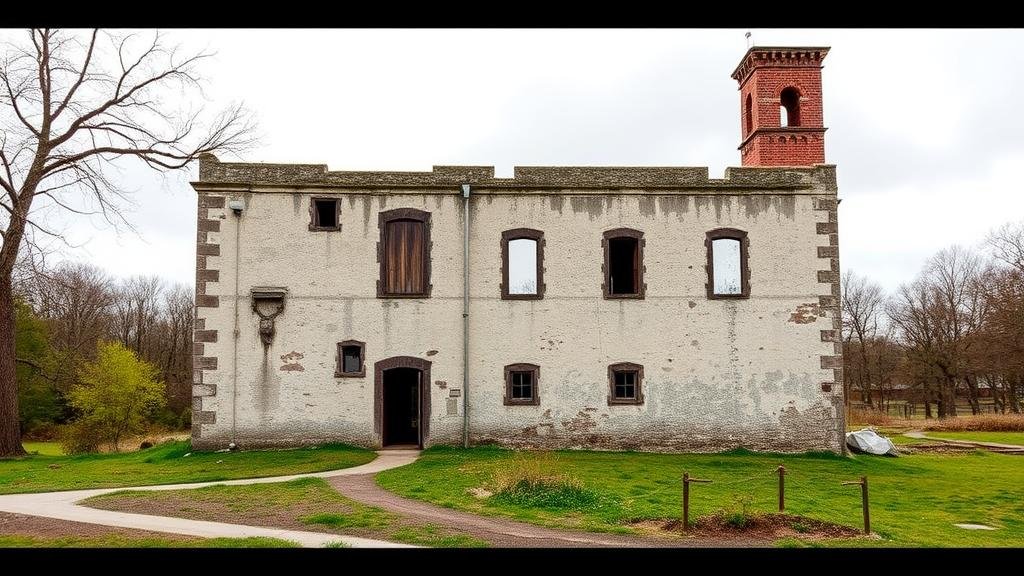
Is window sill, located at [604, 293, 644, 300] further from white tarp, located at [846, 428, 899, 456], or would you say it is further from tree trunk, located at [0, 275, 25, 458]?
tree trunk, located at [0, 275, 25, 458]

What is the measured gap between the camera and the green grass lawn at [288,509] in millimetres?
10078

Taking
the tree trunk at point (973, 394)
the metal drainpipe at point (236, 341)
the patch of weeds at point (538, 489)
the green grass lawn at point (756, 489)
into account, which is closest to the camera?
the green grass lawn at point (756, 489)

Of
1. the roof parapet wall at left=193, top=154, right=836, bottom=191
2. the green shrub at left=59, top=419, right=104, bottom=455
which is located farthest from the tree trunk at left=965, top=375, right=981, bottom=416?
the green shrub at left=59, top=419, right=104, bottom=455

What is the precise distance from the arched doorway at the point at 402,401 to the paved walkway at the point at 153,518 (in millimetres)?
4071

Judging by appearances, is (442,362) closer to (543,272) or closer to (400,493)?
(543,272)

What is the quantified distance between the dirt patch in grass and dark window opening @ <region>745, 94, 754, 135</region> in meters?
16.6

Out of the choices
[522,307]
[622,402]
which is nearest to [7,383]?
[522,307]

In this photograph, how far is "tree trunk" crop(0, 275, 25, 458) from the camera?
846 inches

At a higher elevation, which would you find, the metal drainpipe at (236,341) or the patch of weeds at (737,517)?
the metal drainpipe at (236,341)

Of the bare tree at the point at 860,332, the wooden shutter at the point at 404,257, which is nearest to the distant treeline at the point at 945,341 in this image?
the bare tree at the point at 860,332

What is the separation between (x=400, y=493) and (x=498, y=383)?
7003mm

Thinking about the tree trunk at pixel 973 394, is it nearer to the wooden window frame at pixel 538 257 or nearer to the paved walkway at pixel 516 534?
the wooden window frame at pixel 538 257

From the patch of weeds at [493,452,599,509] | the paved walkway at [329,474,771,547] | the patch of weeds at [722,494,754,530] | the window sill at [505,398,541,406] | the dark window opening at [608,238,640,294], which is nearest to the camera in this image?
the paved walkway at [329,474,771,547]

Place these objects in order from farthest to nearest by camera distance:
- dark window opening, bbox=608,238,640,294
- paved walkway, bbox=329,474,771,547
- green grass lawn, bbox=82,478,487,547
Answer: dark window opening, bbox=608,238,640,294 → green grass lawn, bbox=82,478,487,547 → paved walkway, bbox=329,474,771,547
